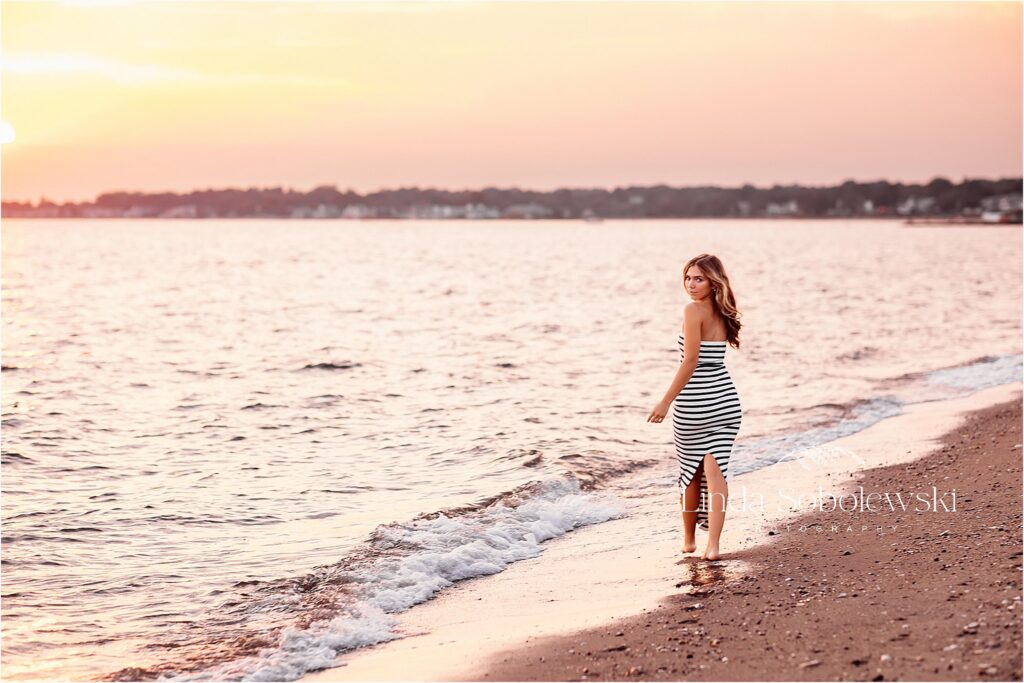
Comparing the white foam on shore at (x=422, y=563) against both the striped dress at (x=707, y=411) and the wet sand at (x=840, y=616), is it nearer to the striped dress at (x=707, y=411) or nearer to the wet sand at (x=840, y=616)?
the wet sand at (x=840, y=616)

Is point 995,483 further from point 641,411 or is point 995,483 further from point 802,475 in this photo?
point 641,411

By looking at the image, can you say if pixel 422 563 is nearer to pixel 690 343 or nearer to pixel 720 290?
pixel 690 343

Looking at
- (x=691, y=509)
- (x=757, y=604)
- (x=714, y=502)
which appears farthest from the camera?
(x=691, y=509)

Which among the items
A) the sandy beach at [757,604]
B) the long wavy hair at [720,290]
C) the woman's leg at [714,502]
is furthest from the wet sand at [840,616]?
the long wavy hair at [720,290]

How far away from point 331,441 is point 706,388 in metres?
8.70

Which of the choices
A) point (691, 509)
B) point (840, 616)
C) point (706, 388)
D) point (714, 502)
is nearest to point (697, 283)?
point (706, 388)

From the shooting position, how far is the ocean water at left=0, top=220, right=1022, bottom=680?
25.7 ft

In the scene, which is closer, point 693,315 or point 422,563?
point 693,315

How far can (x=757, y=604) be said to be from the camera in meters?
6.59

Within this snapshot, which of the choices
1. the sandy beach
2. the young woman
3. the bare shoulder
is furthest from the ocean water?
the bare shoulder

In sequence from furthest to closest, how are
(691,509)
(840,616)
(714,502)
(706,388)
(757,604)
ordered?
1. (691,509)
2. (714,502)
3. (706,388)
4. (757,604)
5. (840,616)

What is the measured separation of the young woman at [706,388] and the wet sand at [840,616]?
2.55 feet

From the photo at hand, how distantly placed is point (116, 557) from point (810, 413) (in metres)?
11.4

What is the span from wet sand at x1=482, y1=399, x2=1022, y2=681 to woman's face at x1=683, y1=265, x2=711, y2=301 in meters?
2.08
